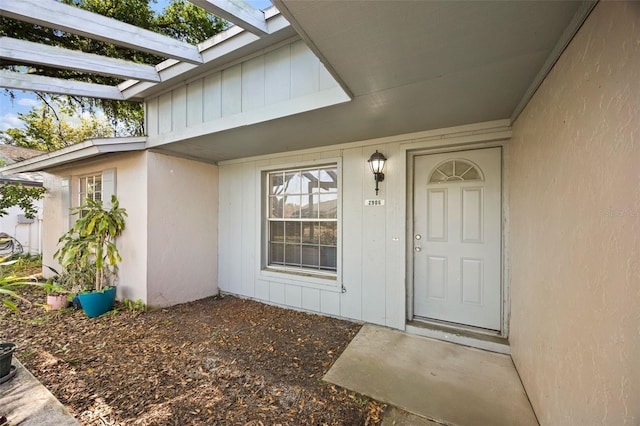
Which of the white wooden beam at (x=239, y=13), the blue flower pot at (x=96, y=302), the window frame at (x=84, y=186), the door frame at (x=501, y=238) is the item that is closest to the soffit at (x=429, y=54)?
the door frame at (x=501, y=238)

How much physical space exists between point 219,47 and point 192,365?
125 inches

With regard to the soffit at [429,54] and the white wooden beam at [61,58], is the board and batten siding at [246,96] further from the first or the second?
the white wooden beam at [61,58]

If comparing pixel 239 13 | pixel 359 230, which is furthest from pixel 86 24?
pixel 359 230

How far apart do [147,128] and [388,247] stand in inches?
148

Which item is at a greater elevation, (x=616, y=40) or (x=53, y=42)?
(x=53, y=42)

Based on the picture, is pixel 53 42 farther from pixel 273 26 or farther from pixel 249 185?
pixel 273 26

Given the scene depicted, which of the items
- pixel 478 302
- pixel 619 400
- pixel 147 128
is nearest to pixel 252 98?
pixel 147 128

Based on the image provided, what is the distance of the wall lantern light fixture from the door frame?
13.3 inches

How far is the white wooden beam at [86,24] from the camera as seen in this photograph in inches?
67.2

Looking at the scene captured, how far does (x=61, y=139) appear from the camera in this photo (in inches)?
348

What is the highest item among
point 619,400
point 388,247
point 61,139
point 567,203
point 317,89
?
point 61,139

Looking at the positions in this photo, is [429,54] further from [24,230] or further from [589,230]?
[24,230]

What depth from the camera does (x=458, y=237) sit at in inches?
111

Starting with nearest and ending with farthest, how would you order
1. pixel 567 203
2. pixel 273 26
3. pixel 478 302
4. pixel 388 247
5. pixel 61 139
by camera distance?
1. pixel 567 203
2. pixel 273 26
3. pixel 478 302
4. pixel 388 247
5. pixel 61 139
